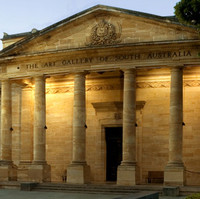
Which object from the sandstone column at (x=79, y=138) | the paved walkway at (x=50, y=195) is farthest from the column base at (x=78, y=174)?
the paved walkway at (x=50, y=195)

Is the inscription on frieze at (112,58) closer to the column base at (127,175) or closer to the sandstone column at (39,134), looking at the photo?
the sandstone column at (39,134)

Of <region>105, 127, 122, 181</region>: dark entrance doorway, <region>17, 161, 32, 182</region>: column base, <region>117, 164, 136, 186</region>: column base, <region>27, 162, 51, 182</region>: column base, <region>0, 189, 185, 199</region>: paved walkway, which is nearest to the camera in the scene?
<region>0, 189, 185, 199</region>: paved walkway

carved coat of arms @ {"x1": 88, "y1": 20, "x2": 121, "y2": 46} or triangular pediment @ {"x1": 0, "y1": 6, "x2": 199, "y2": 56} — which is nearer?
triangular pediment @ {"x1": 0, "y1": 6, "x2": 199, "y2": 56}

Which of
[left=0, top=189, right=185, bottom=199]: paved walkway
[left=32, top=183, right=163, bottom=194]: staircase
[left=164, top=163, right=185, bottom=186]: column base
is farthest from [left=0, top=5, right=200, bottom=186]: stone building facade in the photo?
[left=0, top=189, right=185, bottom=199]: paved walkway

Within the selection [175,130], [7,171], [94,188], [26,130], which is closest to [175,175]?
[175,130]

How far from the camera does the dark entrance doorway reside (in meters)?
33.0

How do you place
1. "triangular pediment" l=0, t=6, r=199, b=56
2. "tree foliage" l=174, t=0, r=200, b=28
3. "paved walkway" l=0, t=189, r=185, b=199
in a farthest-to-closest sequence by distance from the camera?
1. "triangular pediment" l=0, t=6, r=199, b=56
2. "paved walkway" l=0, t=189, r=185, b=199
3. "tree foliage" l=174, t=0, r=200, b=28

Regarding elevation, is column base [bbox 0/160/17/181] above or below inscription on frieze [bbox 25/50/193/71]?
below

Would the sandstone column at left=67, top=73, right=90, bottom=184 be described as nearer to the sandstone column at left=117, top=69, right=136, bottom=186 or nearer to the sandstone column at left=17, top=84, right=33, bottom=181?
the sandstone column at left=117, top=69, right=136, bottom=186

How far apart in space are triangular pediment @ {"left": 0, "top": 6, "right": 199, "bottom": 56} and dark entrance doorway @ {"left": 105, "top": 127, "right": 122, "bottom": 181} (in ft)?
22.2

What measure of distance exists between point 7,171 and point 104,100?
7.96 metres

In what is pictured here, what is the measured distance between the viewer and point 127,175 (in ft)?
90.9

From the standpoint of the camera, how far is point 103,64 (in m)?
29.4

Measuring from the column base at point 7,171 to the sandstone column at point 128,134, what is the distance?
759 cm
